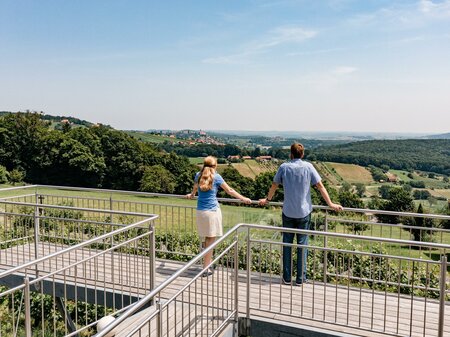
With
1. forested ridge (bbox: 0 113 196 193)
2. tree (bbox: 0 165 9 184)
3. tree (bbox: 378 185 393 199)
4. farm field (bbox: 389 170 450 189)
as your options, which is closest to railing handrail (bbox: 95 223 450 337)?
forested ridge (bbox: 0 113 196 193)

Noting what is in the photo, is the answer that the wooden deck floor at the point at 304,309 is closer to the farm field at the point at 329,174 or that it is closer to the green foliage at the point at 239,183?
the green foliage at the point at 239,183

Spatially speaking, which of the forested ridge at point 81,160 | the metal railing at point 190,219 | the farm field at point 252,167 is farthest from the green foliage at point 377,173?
the metal railing at point 190,219

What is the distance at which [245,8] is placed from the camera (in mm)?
25547

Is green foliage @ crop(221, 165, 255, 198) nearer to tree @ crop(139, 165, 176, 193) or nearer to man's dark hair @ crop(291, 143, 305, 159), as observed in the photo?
tree @ crop(139, 165, 176, 193)

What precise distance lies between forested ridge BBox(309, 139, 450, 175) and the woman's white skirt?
234 feet

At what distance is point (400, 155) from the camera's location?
281ft

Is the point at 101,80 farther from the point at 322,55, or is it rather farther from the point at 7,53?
the point at 322,55

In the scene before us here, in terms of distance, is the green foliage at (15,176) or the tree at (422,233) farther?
the green foliage at (15,176)

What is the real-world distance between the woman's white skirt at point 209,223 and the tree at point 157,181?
142ft

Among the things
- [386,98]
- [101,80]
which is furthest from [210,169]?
[386,98]

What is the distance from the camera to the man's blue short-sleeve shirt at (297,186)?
5.42 metres

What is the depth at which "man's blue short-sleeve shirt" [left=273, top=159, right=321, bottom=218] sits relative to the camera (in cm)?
542

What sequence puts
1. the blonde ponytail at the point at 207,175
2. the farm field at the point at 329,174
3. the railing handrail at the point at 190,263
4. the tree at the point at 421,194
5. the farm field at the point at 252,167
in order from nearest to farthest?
the railing handrail at the point at 190,263, the blonde ponytail at the point at 207,175, the tree at the point at 421,194, the farm field at the point at 252,167, the farm field at the point at 329,174

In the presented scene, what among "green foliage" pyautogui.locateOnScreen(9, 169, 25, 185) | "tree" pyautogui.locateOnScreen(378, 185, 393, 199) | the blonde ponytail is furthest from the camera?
"tree" pyautogui.locateOnScreen(378, 185, 393, 199)
